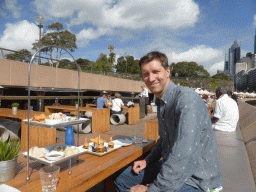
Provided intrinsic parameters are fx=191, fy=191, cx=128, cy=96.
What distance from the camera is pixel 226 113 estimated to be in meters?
4.95

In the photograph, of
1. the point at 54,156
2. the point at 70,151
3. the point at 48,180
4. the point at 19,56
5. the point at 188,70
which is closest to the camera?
the point at 48,180

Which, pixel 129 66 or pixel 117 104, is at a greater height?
pixel 129 66

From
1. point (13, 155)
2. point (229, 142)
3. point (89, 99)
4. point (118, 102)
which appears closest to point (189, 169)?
Answer: point (13, 155)

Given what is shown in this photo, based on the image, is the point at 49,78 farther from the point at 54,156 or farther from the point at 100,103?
the point at 54,156

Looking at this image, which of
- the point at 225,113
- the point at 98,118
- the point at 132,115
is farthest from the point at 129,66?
the point at 225,113

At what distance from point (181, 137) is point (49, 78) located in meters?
13.8

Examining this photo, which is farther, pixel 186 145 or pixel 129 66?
pixel 129 66

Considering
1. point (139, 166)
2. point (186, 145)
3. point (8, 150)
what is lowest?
point (139, 166)

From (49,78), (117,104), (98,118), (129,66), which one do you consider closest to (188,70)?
(129,66)

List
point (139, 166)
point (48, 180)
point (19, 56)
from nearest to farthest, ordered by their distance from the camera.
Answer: point (48, 180)
point (139, 166)
point (19, 56)

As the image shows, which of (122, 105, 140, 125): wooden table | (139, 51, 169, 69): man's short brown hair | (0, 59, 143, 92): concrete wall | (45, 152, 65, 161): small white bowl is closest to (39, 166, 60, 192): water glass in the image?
(45, 152, 65, 161): small white bowl

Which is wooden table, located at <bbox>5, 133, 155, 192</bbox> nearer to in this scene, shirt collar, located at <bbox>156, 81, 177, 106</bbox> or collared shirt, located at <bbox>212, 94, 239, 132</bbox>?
shirt collar, located at <bbox>156, 81, 177, 106</bbox>

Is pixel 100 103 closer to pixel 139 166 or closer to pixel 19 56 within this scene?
pixel 19 56

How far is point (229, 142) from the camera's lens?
425 centimetres
